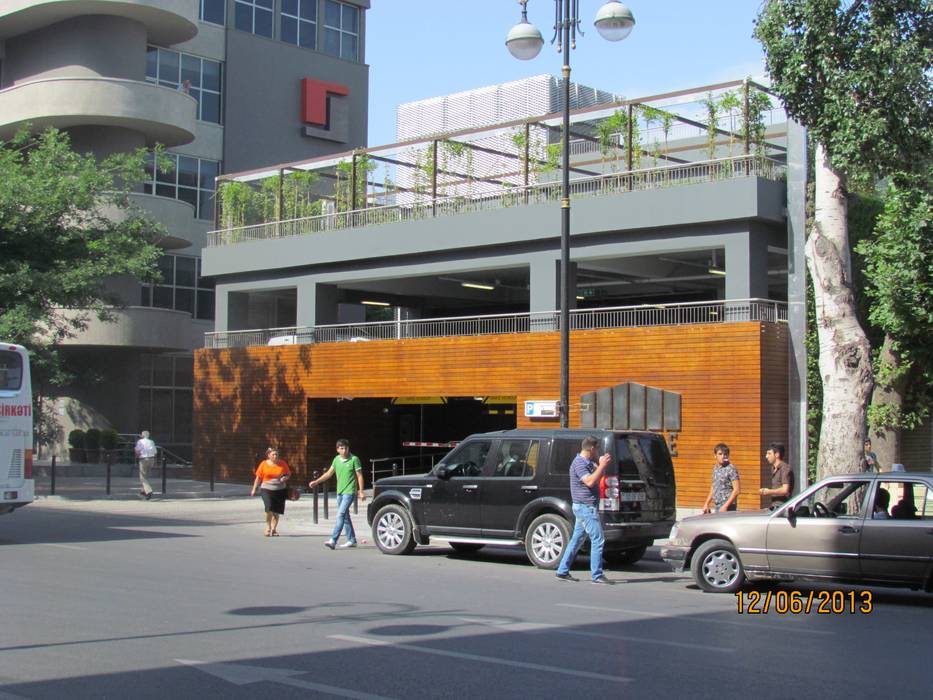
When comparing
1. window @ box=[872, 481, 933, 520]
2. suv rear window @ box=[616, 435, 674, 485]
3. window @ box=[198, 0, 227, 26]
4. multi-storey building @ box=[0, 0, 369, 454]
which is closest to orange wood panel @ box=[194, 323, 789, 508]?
multi-storey building @ box=[0, 0, 369, 454]

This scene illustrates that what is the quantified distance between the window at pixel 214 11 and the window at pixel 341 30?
5379mm

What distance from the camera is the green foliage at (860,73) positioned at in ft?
54.8

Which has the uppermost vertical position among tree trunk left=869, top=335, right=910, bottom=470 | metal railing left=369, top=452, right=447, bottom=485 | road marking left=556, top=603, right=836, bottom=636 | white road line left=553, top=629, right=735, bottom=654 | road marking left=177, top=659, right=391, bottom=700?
tree trunk left=869, top=335, right=910, bottom=470

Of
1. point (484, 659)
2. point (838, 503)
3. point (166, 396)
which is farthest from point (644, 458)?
point (166, 396)

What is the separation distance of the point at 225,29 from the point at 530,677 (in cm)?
4568

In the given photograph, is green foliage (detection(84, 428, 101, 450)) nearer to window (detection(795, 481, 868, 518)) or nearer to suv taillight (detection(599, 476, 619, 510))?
suv taillight (detection(599, 476, 619, 510))

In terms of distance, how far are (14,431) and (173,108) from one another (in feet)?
85.3

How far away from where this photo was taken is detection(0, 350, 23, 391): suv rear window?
729 inches

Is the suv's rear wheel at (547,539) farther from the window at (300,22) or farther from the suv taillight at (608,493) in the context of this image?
the window at (300,22)

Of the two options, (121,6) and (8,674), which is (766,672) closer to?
(8,674)

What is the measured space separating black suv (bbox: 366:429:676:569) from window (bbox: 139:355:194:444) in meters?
33.5

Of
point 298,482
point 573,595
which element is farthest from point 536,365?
point 573,595

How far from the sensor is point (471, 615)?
37.1 ft

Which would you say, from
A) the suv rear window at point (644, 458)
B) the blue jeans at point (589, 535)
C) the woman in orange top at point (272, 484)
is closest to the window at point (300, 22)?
the woman in orange top at point (272, 484)
